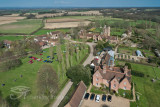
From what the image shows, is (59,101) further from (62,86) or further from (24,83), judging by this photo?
(24,83)

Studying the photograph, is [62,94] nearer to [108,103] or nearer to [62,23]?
[108,103]

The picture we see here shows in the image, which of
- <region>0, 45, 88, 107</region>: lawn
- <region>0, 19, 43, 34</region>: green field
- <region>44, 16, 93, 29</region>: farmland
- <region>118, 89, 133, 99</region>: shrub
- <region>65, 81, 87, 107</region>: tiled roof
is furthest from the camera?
<region>44, 16, 93, 29</region>: farmland

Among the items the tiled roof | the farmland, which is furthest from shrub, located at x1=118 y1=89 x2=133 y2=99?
the farmland

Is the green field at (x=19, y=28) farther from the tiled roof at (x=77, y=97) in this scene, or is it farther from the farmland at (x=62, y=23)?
the tiled roof at (x=77, y=97)

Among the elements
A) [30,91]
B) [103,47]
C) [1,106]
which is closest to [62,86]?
[30,91]

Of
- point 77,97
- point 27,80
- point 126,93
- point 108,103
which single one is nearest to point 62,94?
point 77,97

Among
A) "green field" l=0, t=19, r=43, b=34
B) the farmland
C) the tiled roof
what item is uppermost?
the farmland

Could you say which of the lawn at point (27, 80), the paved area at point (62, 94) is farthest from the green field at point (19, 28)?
the paved area at point (62, 94)

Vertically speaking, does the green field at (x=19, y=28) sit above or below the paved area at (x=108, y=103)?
above

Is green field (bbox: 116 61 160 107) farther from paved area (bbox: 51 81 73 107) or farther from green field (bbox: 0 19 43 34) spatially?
green field (bbox: 0 19 43 34)

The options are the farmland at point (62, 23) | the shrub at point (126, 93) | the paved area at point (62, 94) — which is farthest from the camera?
the farmland at point (62, 23)
